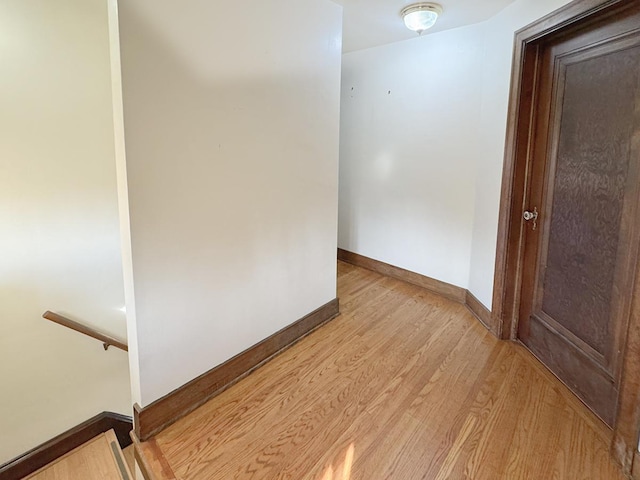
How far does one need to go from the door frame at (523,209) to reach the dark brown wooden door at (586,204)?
0.05 m

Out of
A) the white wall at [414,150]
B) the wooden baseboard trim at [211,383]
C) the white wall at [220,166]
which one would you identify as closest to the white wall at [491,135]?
the white wall at [414,150]

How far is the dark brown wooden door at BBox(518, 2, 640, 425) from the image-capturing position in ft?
5.25

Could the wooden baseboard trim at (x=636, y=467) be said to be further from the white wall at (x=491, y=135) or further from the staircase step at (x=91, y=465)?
the staircase step at (x=91, y=465)

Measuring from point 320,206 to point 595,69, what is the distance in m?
1.65

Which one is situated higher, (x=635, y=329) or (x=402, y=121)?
(x=402, y=121)

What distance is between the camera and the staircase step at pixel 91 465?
188 cm

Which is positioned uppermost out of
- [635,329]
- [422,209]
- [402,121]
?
[402,121]

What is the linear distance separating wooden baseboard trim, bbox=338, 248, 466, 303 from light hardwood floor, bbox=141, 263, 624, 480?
2.00ft

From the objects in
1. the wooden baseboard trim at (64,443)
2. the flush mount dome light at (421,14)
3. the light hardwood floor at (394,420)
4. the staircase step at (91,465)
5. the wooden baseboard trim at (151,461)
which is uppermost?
the flush mount dome light at (421,14)

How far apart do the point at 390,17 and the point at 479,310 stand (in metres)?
2.24

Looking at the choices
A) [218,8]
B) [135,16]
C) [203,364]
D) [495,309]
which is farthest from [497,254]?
[135,16]

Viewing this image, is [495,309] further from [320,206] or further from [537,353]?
[320,206]

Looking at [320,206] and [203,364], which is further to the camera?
[320,206]

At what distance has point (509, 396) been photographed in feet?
6.20
